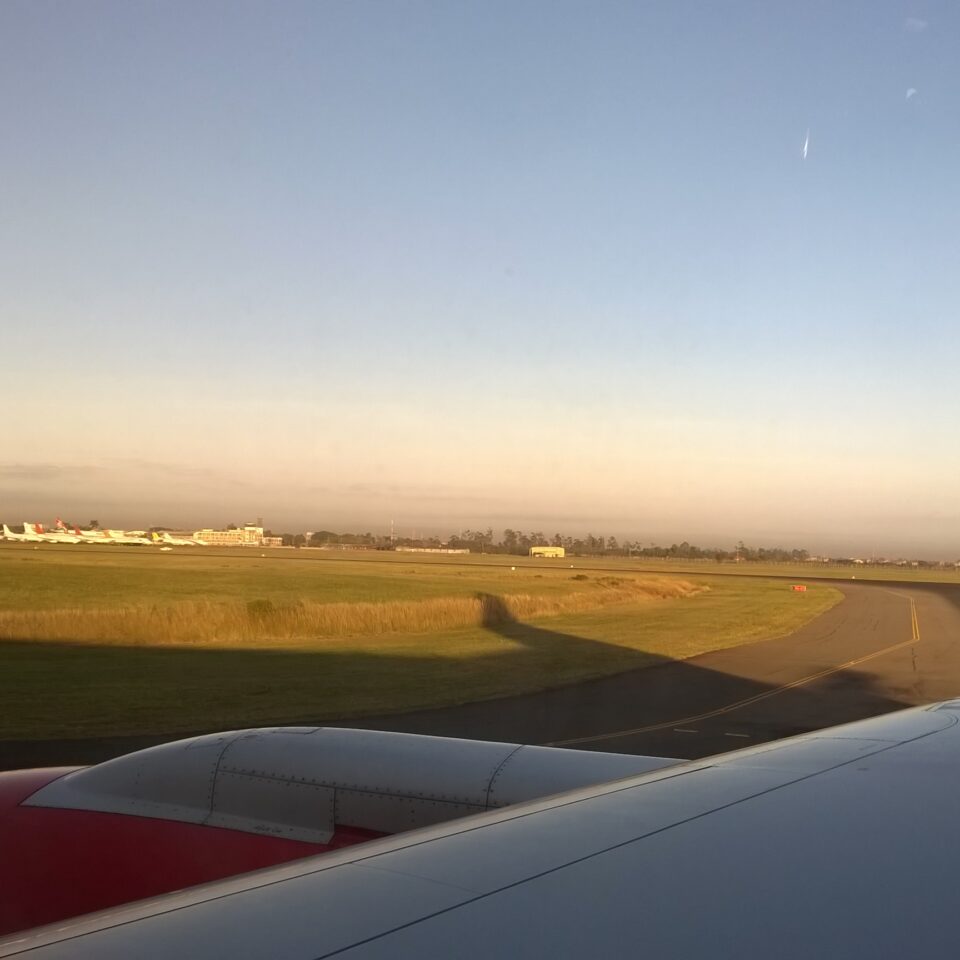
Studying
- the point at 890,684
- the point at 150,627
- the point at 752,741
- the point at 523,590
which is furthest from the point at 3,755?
the point at 523,590

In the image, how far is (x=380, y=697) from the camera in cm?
1917

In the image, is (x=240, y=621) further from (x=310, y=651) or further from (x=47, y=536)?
(x=47, y=536)

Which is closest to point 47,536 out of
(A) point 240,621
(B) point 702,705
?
(A) point 240,621

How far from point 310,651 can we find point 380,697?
27.2ft

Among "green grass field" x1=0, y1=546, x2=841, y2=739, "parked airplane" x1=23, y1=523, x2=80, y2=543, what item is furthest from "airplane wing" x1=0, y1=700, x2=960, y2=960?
"parked airplane" x1=23, y1=523, x2=80, y2=543

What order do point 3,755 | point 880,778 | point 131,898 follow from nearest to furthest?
1. point 880,778
2. point 131,898
3. point 3,755

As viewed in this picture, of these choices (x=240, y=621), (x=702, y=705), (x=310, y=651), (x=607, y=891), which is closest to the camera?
(x=607, y=891)

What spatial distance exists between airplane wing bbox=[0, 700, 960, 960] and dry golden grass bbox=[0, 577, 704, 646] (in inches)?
1064

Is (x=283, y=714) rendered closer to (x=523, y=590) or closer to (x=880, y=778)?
(x=880, y=778)

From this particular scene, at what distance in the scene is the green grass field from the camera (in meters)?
17.5

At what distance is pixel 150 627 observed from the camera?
3028 centimetres

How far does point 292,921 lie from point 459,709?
1621 centimetres

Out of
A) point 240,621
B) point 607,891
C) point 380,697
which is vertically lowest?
point 380,697

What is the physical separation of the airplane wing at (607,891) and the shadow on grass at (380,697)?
37.6 ft
